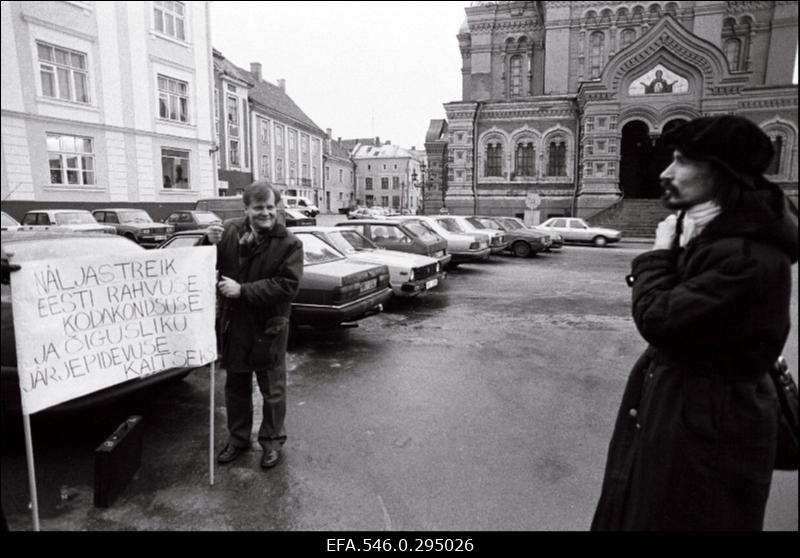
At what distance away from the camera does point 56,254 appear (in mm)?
4027

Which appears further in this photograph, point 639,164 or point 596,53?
point 596,53

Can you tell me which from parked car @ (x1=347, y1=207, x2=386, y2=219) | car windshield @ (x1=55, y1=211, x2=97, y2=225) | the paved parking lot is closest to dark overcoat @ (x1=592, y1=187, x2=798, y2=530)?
the paved parking lot

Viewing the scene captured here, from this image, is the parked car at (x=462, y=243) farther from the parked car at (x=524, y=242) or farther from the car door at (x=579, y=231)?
the car door at (x=579, y=231)

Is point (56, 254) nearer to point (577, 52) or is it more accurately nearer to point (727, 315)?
point (727, 315)

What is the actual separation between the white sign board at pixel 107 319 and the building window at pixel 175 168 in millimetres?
464

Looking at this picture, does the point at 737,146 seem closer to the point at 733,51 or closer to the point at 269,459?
the point at 269,459

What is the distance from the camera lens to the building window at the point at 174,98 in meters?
2.81

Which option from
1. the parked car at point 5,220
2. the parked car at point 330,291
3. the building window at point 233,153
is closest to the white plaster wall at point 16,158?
the parked car at point 5,220

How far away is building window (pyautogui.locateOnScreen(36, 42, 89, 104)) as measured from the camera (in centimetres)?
190

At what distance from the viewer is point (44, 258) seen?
3861 millimetres

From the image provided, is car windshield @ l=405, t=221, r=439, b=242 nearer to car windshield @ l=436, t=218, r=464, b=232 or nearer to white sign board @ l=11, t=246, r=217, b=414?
car windshield @ l=436, t=218, r=464, b=232

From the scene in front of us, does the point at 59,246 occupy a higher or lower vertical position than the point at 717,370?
higher

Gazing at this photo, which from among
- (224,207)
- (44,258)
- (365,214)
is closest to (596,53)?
(365,214)

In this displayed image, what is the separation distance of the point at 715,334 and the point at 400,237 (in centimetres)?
969
